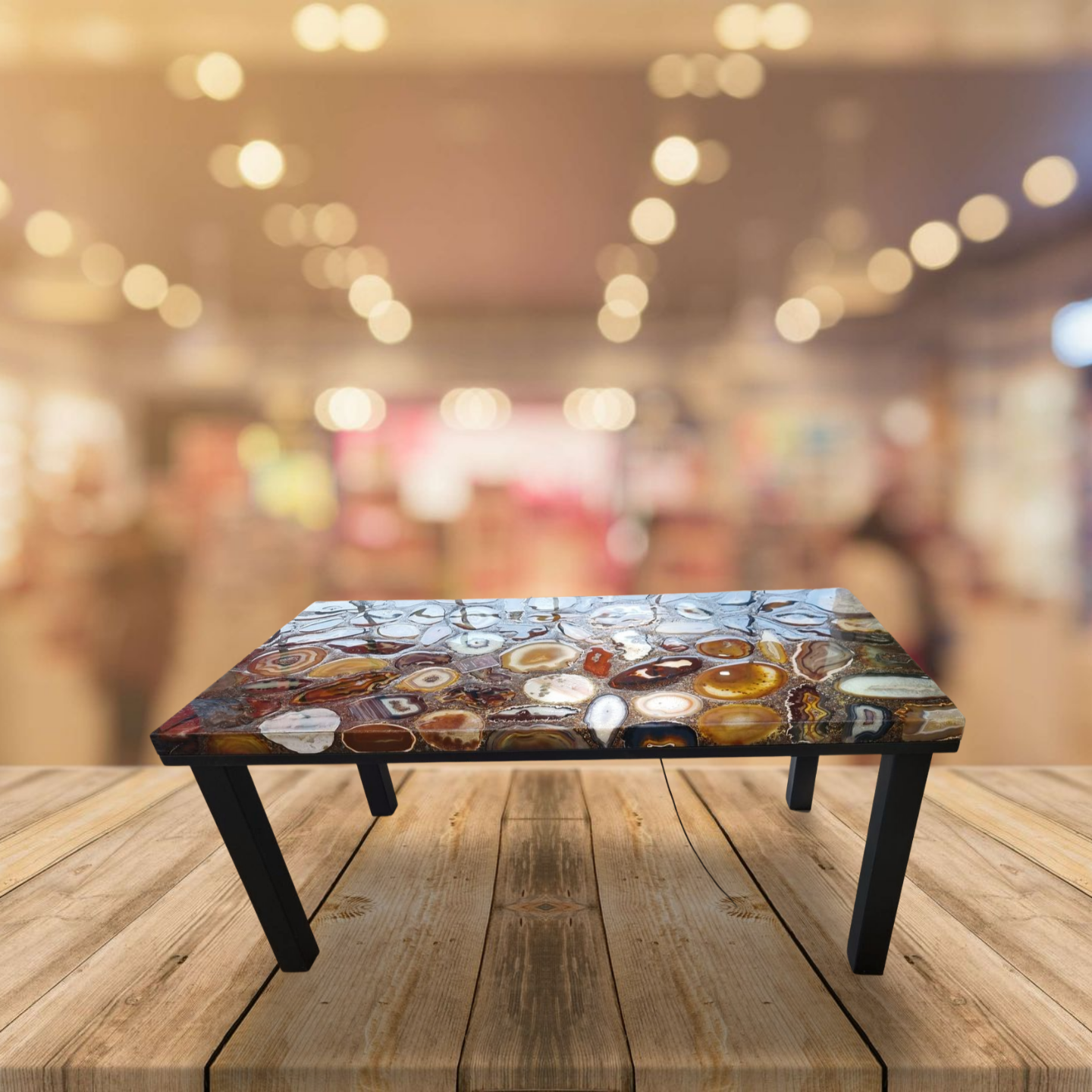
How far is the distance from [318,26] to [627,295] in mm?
1219

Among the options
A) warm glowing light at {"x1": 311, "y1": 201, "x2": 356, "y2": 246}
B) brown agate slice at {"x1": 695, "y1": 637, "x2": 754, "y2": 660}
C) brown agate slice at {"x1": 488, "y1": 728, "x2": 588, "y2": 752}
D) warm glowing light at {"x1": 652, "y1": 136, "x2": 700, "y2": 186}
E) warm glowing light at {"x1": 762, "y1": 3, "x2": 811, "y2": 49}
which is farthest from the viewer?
warm glowing light at {"x1": 311, "y1": 201, "x2": 356, "y2": 246}

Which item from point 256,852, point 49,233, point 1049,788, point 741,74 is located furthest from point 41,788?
point 741,74

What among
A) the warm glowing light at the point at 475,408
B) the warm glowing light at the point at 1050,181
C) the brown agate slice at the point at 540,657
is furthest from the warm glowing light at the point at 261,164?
the warm glowing light at the point at 1050,181

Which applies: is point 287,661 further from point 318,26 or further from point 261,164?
point 318,26

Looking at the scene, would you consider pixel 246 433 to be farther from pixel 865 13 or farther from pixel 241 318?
pixel 865 13

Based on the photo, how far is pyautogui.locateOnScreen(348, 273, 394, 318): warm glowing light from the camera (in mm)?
2955

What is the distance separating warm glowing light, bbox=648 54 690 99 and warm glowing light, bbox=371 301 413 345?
103 centimetres

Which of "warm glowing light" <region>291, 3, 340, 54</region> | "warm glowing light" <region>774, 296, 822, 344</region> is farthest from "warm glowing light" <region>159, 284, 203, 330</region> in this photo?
"warm glowing light" <region>774, 296, 822, 344</region>

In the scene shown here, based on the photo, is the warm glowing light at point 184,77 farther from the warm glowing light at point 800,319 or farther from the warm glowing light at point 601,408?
the warm glowing light at point 800,319

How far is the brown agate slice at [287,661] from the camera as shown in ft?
4.97

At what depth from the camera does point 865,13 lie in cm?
265

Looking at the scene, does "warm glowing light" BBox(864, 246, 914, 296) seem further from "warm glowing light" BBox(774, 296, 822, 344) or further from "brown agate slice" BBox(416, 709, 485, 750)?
"brown agate slice" BBox(416, 709, 485, 750)

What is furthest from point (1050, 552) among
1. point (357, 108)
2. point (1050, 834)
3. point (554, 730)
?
point (357, 108)

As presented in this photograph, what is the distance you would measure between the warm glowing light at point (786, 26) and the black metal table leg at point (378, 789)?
2.35 meters
